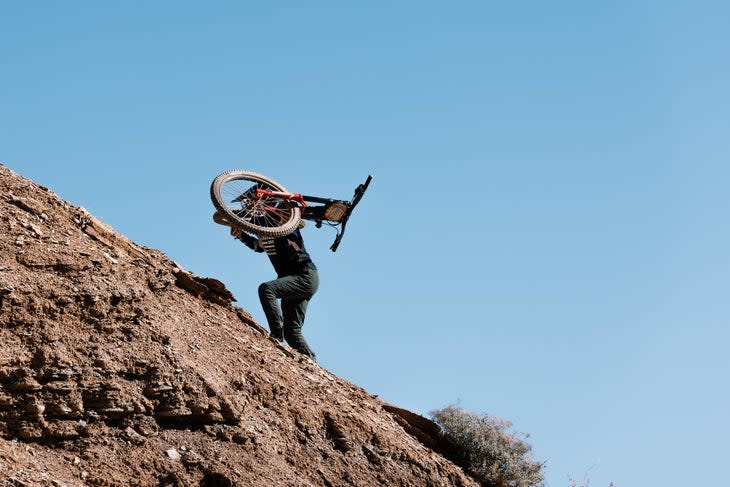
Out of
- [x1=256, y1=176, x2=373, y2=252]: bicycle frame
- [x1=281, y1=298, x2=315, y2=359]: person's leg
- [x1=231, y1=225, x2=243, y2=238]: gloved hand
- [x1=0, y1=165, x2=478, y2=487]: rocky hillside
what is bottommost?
[x1=0, y1=165, x2=478, y2=487]: rocky hillside

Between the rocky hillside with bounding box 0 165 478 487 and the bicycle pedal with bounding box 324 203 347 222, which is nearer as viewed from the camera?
the rocky hillside with bounding box 0 165 478 487

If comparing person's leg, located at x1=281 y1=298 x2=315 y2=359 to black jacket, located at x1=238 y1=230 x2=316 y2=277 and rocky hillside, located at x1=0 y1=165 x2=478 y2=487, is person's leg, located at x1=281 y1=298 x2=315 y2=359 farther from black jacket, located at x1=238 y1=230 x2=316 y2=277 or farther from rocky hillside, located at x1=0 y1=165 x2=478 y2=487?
rocky hillside, located at x1=0 y1=165 x2=478 y2=487

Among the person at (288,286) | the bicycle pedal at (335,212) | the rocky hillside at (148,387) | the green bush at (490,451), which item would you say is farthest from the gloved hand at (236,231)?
the green bush at (490,451)

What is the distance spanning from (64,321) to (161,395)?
1182 mm

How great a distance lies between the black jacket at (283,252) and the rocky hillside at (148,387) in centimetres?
136

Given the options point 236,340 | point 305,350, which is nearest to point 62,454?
point 236,340

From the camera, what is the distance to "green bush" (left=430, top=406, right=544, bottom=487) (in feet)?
40.4

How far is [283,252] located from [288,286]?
65cm

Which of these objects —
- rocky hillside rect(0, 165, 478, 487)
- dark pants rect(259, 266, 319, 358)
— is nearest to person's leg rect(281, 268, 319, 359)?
dark pants rect(259, 266, 319, 358)

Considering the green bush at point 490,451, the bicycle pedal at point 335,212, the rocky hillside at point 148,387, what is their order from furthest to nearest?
1. the bicycle pedal at point 335,212
2. the green bush at point 490,451
3. the rocky hillside at point 148,387

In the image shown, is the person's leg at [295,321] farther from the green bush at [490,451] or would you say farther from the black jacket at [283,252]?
the green bush at [490,451]

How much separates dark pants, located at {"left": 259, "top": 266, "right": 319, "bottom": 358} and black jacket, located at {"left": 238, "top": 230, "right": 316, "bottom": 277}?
0.13m

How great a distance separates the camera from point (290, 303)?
13.4 metres

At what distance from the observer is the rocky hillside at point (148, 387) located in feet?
29.5
